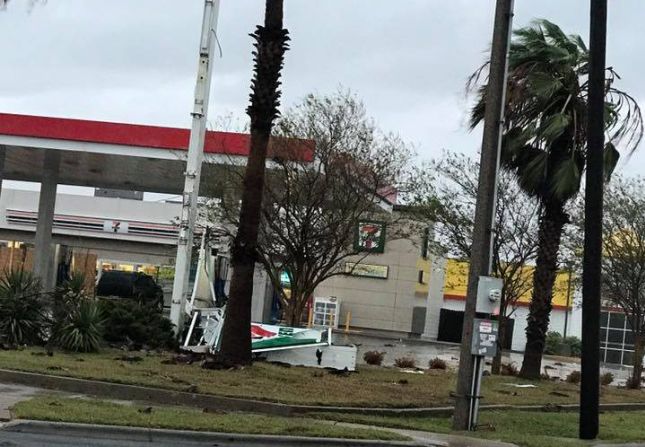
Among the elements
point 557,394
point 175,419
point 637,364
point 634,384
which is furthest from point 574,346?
point 175,419

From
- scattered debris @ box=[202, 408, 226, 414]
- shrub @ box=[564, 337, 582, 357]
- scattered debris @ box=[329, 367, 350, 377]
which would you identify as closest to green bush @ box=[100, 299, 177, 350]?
A: scattered debris @ box=[329, 367, 350, 377]

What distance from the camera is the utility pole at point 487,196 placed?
1209 centimetres

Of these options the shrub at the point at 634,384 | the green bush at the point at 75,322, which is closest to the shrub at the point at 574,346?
the shrub at the point at 634,384

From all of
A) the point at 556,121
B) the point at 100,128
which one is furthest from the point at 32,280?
the point at 556,121

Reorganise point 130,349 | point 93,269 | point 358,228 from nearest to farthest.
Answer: point 130,349
point 358,228
point 93,269

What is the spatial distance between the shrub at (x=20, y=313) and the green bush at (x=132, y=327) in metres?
1.42

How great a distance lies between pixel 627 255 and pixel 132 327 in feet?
45.2

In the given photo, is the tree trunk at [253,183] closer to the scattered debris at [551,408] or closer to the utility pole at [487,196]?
the utility pole at [487,196]

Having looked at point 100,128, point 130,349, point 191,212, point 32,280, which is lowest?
point 130,349

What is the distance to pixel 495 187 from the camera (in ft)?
40.2

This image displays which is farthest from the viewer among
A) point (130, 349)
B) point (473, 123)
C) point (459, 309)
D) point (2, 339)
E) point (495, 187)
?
point (459, 309)

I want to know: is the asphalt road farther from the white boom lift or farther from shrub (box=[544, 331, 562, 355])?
shrub (box=[544, 331, 562, 355])

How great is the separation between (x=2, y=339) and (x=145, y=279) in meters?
5.47

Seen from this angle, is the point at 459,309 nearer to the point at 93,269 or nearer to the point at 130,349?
the point at 93,269
